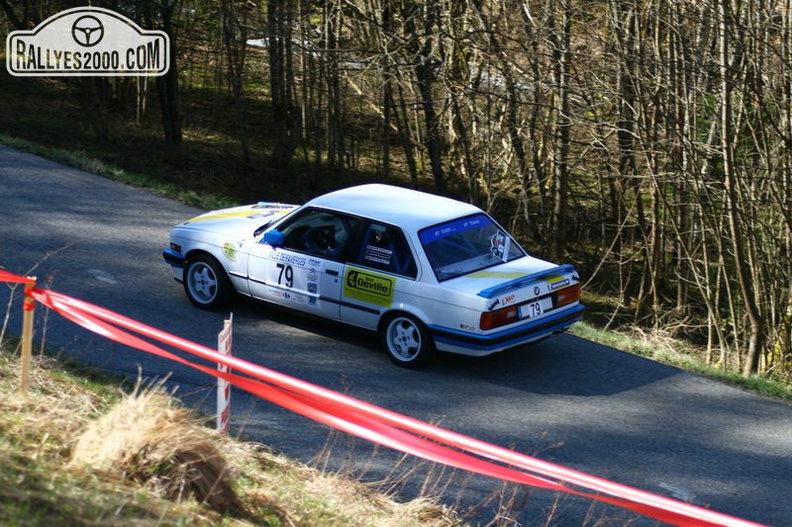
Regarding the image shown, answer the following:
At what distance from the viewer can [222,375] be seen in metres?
5.74

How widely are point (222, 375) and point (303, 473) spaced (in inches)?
51.2

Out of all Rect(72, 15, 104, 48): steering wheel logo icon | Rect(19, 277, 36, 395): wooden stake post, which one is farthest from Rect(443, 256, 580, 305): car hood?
Rect(72, 15, 104, 48): steering wheel logo icon

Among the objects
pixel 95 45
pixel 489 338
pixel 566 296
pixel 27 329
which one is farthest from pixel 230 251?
pixel 95 45

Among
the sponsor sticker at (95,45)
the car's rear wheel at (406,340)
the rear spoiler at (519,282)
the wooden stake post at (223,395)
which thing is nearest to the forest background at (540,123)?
the sponsor sticker at (95,45)

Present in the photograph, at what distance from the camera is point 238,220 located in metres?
10.9

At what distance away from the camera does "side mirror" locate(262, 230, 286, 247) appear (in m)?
10.1

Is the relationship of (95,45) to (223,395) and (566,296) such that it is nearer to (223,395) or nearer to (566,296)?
(566,296)

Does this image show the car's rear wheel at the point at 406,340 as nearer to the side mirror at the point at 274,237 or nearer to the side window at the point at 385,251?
the side window at the point at 385,251

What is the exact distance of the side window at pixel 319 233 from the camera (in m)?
9.89

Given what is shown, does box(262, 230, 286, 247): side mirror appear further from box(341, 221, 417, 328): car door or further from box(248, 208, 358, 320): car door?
box(341, 221, 417, 328): car door

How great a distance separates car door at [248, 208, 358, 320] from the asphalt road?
0.37 meters

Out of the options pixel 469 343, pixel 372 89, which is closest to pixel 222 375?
pixel 469 343

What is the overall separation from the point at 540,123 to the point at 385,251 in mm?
9027

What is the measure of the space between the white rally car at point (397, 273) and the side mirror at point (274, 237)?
0.01 metres
